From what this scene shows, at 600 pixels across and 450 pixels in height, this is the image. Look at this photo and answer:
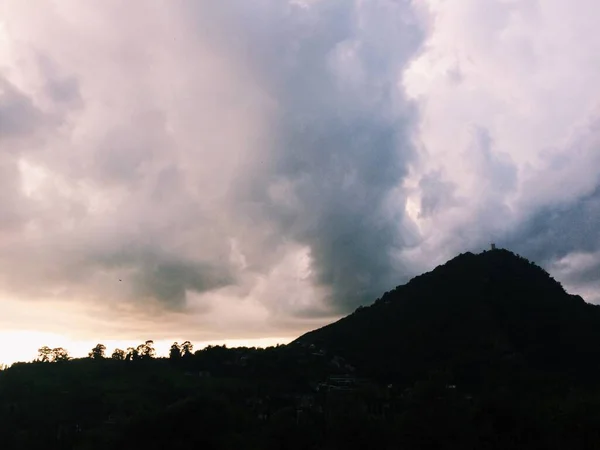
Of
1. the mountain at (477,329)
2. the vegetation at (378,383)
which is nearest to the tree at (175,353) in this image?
the vegetation at (378,383)

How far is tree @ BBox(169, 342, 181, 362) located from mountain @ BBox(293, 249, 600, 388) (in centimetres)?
3802

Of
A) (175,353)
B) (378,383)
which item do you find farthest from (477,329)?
(175,353)

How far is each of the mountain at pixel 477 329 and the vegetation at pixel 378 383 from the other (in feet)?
1.47

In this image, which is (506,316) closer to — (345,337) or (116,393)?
(345,337)

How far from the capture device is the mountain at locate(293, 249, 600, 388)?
14525 centimetres

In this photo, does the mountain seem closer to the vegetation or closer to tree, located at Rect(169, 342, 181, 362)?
the vegetation

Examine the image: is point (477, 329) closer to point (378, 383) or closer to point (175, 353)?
point (378, 383)

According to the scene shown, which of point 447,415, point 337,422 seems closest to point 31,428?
point 337,422

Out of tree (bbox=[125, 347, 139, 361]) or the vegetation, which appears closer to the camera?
the vegetation

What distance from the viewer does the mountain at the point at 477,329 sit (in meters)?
145

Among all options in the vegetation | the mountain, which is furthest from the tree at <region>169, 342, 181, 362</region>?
the mountain

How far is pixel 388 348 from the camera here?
16325 centimetres

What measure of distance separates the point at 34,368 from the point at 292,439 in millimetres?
104032

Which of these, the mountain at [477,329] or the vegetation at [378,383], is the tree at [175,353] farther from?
the mountain at [477,329]
